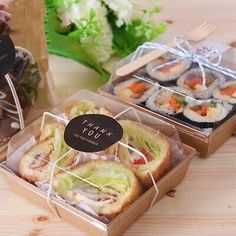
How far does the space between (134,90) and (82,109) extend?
0.42 ft

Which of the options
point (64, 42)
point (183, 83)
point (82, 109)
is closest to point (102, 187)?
point (82, 109)

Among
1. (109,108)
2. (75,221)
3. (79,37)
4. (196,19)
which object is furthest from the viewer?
(196,19)

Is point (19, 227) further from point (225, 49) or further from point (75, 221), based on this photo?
point (225, 49)

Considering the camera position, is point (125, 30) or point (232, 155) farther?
point (125, 30)

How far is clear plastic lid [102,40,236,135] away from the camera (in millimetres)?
942

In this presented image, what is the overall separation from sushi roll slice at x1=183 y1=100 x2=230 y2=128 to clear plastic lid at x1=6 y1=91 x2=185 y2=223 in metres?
0.06

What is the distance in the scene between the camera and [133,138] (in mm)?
848

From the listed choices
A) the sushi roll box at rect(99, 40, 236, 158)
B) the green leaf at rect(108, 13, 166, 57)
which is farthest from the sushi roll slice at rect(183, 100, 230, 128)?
the green leaf at rect(108, 13, 166, 57)

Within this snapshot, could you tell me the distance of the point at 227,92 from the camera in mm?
990

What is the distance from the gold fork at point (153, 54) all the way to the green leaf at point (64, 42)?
0.28 ft

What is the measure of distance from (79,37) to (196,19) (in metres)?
0.34

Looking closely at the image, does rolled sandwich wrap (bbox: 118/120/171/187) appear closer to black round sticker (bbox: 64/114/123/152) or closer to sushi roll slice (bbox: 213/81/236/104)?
black round sticker (bbox: 64/114/123/152)

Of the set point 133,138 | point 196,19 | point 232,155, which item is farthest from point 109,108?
point 196,19

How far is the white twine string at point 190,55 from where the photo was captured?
3.39 ft
